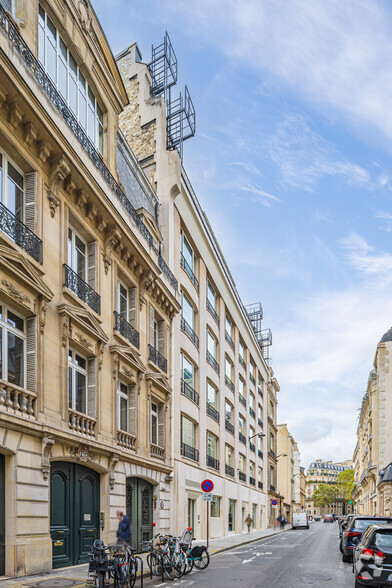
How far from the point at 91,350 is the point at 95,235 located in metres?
3.71

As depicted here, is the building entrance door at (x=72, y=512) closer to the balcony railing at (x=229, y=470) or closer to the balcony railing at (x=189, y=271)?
the balcony railing at (x=189, y=271)

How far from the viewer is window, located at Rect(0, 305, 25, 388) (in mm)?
13578

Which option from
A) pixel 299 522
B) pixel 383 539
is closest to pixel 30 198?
pixel 383 539

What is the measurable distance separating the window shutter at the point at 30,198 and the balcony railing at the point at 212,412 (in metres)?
22.2

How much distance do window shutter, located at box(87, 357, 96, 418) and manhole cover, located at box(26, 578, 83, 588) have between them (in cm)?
554

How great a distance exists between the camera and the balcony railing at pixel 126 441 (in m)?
20.0

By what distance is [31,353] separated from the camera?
14.4 meters

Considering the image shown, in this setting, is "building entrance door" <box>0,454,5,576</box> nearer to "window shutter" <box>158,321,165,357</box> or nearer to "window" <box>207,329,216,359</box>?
"window shutter" <box>158,321,165,357</box>

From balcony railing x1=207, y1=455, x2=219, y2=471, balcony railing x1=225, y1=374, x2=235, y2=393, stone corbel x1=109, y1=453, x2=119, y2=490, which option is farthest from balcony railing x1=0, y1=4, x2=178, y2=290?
balcony railing x1=225, y1=374, x2=235, y2=393

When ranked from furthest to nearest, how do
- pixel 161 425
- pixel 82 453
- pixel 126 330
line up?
1. pixel 161 425
2. pixel 126 330
3. pixel 82 453

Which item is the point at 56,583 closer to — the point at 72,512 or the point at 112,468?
the point at 72,512

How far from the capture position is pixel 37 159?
15344mm

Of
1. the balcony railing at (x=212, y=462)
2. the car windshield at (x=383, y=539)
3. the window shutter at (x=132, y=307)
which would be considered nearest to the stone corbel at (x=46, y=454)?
the car windshield at (x=383, y=539)

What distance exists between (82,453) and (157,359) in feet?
28.9
